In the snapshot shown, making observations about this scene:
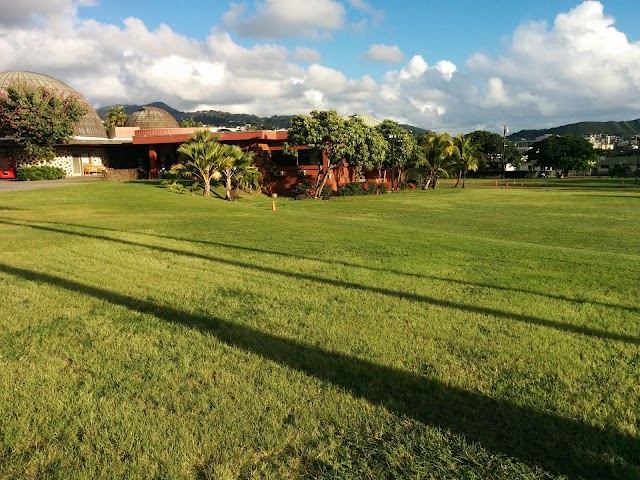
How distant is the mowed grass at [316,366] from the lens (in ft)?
9.92

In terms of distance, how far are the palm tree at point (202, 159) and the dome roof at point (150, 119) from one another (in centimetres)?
3769

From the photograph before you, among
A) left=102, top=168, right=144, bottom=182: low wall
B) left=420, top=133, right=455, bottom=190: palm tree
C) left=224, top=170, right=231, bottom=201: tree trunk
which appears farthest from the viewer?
left=420, top=133, right=455, bottom=190: palm tree

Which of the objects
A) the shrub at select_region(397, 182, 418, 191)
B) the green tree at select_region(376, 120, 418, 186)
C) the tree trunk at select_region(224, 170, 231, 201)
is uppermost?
the green tree at select_region(376, 120, 418, 186)

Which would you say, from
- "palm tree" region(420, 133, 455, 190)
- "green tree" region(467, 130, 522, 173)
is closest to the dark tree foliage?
"green tree" region(467, 130, 522, 173)

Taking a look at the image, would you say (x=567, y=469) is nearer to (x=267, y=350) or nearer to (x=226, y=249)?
(x=267, y=350)

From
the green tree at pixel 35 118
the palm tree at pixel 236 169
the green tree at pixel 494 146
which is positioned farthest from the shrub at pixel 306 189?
the green tree at pixel 494 146

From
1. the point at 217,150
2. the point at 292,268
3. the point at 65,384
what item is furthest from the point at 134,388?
the point at 217,150

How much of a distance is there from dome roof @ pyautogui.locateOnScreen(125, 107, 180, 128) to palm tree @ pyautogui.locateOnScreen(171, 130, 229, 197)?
124 ft

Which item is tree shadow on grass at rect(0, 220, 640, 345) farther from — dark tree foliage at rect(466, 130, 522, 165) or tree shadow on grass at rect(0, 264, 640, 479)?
dark tree foliage at rect(466, 130, 522, 165)

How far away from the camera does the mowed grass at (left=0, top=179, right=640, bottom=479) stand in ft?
9.92

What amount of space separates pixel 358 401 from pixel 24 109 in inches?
1699

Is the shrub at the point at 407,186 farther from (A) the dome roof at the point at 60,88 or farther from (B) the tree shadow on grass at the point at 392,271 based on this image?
(B) the tree shadow on grass at the point at 392,271

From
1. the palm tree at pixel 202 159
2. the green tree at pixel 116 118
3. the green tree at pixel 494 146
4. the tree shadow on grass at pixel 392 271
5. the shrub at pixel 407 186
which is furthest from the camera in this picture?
the green tree at pixel 494 146

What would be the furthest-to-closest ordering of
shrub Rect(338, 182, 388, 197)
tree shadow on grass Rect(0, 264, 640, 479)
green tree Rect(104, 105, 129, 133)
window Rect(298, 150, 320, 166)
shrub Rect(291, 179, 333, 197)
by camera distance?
green tree Rect(104, 105, 129, 133) < shrub Rect(338, 182, 388, 197) < window Rect(298, 150, 320, 166) < shrub Rect(291, 179, 333, 197) < tree shadow on grass Rect(0, 264, 640, 479)
